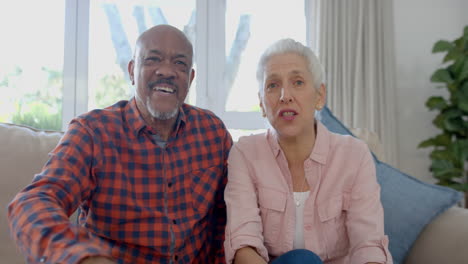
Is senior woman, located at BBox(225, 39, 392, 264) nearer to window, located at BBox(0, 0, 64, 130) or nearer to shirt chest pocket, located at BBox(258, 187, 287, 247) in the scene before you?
shirt chest pocket, located at BBox(258, 187, 287, 247)

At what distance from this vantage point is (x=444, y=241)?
49.3 inches

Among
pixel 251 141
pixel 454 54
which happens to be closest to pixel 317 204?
pixel 251 141

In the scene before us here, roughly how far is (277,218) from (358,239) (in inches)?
10.0

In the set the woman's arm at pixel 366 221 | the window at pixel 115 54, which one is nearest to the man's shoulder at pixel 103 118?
the woman's arm at pixel 366 221

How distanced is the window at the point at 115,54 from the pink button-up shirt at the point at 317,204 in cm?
194

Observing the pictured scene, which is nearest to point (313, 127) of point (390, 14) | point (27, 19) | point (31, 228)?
point (31, 228)

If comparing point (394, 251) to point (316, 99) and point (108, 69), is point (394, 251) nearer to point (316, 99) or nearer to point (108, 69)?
point (316, 99)

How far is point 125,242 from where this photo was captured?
4.02ft

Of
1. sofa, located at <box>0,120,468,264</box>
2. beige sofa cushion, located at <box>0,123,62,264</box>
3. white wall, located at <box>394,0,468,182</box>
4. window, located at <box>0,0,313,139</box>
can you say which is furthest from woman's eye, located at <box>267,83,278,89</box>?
white wall, located at <box>394,0,468,182</box>

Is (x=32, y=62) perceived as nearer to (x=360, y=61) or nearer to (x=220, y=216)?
(x=220, y=216)

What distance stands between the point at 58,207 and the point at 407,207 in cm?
115

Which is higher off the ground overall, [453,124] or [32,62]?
[32,62]

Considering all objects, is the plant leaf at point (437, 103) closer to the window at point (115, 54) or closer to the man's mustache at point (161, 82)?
the window at point (115, 54)

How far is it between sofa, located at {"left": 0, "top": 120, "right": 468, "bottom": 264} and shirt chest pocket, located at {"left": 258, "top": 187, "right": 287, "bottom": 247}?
526mm
